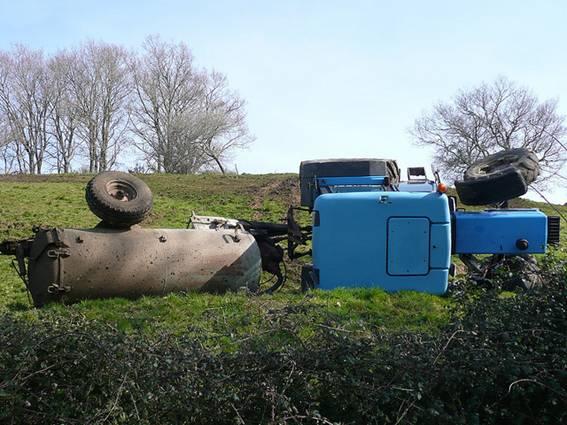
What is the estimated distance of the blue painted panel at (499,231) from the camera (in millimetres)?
9070

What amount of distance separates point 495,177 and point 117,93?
1756 inches

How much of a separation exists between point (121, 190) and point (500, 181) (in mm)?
5007

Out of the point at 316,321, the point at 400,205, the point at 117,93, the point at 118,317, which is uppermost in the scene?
the point at 117,93

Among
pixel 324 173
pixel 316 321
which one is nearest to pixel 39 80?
pixel 324 173

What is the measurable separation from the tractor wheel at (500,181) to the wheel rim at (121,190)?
4.37 metres

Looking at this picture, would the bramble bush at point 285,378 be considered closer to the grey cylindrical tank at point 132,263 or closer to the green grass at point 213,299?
the green grass at point 213,299

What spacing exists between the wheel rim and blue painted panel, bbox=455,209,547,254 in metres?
4.37

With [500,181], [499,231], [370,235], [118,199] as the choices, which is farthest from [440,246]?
[118,199]

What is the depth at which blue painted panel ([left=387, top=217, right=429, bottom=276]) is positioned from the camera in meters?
8.66

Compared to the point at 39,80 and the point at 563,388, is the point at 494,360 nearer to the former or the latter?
the point at 563,388

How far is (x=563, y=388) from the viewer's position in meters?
3.92

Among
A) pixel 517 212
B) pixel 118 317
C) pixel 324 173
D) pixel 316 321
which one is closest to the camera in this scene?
pixel 316 321

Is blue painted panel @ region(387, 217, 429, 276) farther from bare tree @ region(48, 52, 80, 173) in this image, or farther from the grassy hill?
bare tree @ region(48, 52, 80, 173)

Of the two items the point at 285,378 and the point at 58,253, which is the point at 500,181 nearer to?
the point at 58,253
